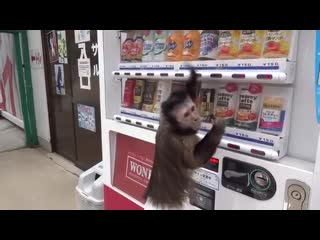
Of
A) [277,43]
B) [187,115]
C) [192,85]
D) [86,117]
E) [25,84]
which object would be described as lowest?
[86,117]

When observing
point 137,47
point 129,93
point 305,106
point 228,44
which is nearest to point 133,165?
point 129,93

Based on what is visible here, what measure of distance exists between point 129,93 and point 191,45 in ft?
1.87

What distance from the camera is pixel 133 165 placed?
171 cm

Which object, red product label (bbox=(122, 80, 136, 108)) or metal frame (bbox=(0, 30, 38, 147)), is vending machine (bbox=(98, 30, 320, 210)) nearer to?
red product label (bbox=(122, 80, 136, 108))

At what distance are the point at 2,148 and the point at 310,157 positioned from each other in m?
5.33

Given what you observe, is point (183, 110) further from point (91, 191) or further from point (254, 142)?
point (91, 191)

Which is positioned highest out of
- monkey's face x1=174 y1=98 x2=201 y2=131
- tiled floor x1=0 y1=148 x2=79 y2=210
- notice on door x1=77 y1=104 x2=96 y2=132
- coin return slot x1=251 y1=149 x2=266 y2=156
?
monkey's face x1=174 y1=98 x2=201 y2=131

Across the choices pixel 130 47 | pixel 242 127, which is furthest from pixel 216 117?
pixel 130 47

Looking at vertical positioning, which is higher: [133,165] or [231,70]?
[231,70]

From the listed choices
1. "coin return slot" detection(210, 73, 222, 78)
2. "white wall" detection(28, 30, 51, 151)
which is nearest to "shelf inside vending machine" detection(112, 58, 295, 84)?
"coin return slot" detection(210, 73, 222, 78)

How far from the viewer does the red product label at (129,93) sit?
5.54ft

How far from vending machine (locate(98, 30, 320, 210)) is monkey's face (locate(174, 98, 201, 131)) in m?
0.20

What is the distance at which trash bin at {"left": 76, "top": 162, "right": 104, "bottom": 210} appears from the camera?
2.08 m
